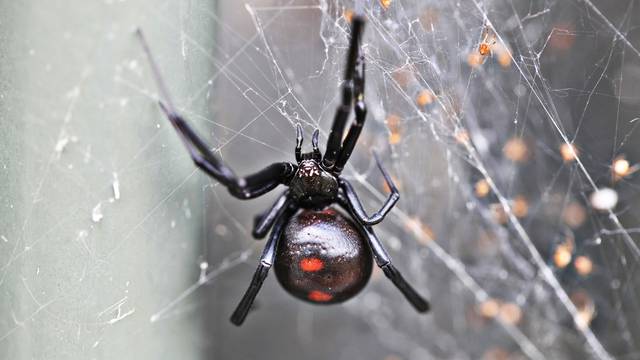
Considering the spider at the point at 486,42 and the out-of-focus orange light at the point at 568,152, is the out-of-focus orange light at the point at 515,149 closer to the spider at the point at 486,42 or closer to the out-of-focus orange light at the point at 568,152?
the out-of-focus orange light at the point at 568,152

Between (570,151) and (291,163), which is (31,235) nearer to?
(291,163)

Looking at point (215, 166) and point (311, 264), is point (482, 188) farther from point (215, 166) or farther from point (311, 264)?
point (215, 166)

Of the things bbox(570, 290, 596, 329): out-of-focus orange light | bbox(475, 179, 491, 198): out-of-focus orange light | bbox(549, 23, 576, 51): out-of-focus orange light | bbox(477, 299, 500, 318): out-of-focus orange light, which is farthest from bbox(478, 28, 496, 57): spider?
bbox(477, 299, 500, 318): out-of-focus orange light

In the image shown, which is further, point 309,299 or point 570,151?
point 570,151

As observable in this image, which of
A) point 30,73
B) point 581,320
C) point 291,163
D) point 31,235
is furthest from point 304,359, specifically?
point 30,73

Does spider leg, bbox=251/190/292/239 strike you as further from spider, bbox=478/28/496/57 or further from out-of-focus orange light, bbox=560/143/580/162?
out-of-focus orange light, bbox=560/143/580/162

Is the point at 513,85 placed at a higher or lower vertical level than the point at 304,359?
higher

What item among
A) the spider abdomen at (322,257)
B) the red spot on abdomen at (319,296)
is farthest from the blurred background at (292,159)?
the red spot on abdomen at (319,296)
